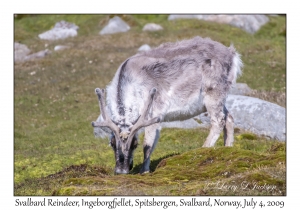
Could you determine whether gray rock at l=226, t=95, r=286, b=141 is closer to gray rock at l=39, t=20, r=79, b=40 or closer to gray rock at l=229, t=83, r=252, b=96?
gray rock at l=229, t=83, r=252, b=96

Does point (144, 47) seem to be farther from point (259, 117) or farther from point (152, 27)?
point (259, 117)

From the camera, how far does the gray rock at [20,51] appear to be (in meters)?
50.5

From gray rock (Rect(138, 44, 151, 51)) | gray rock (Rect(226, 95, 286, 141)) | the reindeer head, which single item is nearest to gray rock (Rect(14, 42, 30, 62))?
gray rock (Rect(138, 44, 151, 51))

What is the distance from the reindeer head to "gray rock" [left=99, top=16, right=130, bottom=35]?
42.1 metres

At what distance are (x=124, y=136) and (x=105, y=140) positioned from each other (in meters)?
11.1

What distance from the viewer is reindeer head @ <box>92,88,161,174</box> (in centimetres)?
1473

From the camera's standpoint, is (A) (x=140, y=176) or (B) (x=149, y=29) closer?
(A) (x=140, y=176)

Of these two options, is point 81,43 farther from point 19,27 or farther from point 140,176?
point 140,176

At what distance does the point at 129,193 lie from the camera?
1209 cm

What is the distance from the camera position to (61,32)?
193ft

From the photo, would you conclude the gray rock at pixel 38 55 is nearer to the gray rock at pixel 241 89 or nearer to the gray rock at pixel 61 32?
the gray rock at pixel 61 32

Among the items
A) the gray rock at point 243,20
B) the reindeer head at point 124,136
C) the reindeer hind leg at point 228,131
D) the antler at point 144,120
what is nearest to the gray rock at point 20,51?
the gray rock at point 243,20
